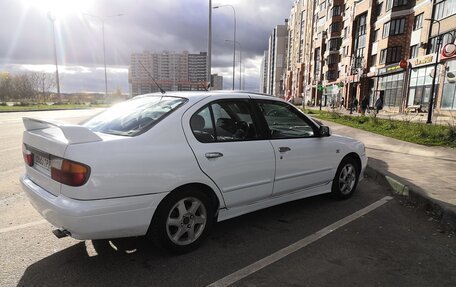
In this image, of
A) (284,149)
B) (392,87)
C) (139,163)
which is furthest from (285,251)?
(392,87)

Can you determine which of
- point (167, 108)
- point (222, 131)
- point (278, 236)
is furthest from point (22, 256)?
point (278, 236)

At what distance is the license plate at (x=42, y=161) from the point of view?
3.30 m

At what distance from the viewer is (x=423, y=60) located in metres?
31.7

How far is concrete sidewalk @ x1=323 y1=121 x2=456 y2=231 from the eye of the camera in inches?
196

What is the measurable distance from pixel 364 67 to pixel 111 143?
48.2m

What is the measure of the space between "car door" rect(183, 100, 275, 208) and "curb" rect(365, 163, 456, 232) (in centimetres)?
234

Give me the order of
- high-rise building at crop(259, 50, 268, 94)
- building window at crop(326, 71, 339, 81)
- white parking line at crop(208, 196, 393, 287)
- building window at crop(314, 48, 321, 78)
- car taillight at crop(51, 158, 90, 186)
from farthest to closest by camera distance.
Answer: high-rise building at crop(259, 50, 268, 94)
building window at crop(314, 48, 321, 78)
building window at crop(326, 71, 339, 81)
white parking line at crop(208, 196, 393, 287)
car taillight at crop(51, 158, 90, 186)

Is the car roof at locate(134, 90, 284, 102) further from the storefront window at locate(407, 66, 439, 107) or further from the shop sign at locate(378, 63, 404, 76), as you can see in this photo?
the shop sign at locate(378, 63, 404, 76)

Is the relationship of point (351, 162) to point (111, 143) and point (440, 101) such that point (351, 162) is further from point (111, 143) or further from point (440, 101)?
point (440, 101)

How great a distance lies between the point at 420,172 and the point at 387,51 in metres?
37.4

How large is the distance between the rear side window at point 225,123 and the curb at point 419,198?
2.67 metres

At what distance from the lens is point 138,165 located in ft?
10.2

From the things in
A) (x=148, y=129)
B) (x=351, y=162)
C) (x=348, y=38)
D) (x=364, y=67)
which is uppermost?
(x=348, y=38)

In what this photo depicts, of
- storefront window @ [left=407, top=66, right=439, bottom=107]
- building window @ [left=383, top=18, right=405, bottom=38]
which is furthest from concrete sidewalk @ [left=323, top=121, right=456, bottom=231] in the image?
building window @ [left=383, top=18, right=405, bottom=38]
